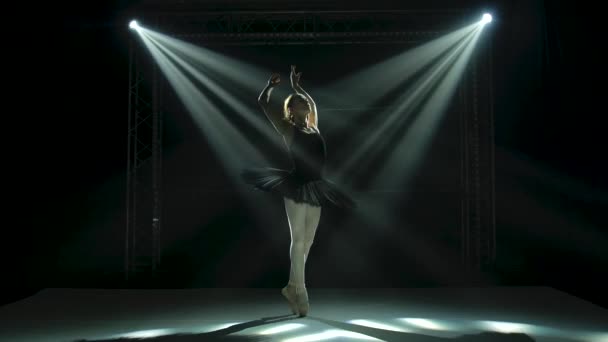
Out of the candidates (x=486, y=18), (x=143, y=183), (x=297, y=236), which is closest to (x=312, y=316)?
(x=297, y=236)

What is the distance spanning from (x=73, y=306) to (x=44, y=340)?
1398mm

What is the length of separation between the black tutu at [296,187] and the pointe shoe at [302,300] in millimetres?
604

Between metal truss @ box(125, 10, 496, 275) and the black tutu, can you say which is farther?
metal truss @ box(125, 10, 496, 275)

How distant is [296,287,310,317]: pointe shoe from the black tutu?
0.60 meters

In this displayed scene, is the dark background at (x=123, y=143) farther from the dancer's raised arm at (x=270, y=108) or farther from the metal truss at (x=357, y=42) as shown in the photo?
the dancer's raised arm at (x=270, y=108)

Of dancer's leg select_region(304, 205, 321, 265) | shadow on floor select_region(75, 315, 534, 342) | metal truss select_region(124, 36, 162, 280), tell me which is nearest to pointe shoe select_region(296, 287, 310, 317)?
dancer's leg select_region(304, 205, 321, 265)

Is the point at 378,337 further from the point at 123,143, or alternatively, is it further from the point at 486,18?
the point at 123,143

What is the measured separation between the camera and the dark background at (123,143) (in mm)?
4672

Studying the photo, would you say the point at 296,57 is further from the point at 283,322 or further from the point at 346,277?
the point at 283,322

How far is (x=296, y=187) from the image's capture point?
385 cm

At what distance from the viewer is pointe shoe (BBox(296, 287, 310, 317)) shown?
3.85 meters

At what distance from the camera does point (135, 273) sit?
614 cm

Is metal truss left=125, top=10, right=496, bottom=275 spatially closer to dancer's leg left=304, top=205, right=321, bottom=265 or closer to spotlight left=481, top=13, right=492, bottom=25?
spotlight left=481, top=13, right=492, bottom=25

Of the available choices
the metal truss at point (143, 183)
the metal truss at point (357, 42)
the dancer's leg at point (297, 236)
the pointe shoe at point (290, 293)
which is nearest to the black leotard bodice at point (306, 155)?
the dancer's leg at point (297, 236)
